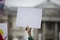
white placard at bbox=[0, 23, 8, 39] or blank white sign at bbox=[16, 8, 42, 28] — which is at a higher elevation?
blank white sign at bbox=[16, 8, 42, 28]

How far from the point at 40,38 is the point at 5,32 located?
17 centimetres

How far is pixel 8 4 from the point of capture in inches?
25.7

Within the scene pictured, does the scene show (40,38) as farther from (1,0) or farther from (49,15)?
(1,0)

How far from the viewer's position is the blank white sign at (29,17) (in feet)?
2.04

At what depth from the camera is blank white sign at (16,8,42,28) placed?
24.4 inches

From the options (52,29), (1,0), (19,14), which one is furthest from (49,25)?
(1,0)

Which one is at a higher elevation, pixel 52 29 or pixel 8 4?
pixel 8 4

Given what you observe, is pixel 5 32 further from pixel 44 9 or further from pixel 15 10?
pixel 44 9

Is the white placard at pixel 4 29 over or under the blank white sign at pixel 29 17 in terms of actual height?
under

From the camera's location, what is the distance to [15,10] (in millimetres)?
642

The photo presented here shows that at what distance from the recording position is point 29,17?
63 cm

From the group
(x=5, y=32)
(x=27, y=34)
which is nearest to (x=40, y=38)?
(x=27, y=34)

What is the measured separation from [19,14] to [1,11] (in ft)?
0.30

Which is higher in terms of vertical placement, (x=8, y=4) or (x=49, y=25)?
(x=8, y=4)
